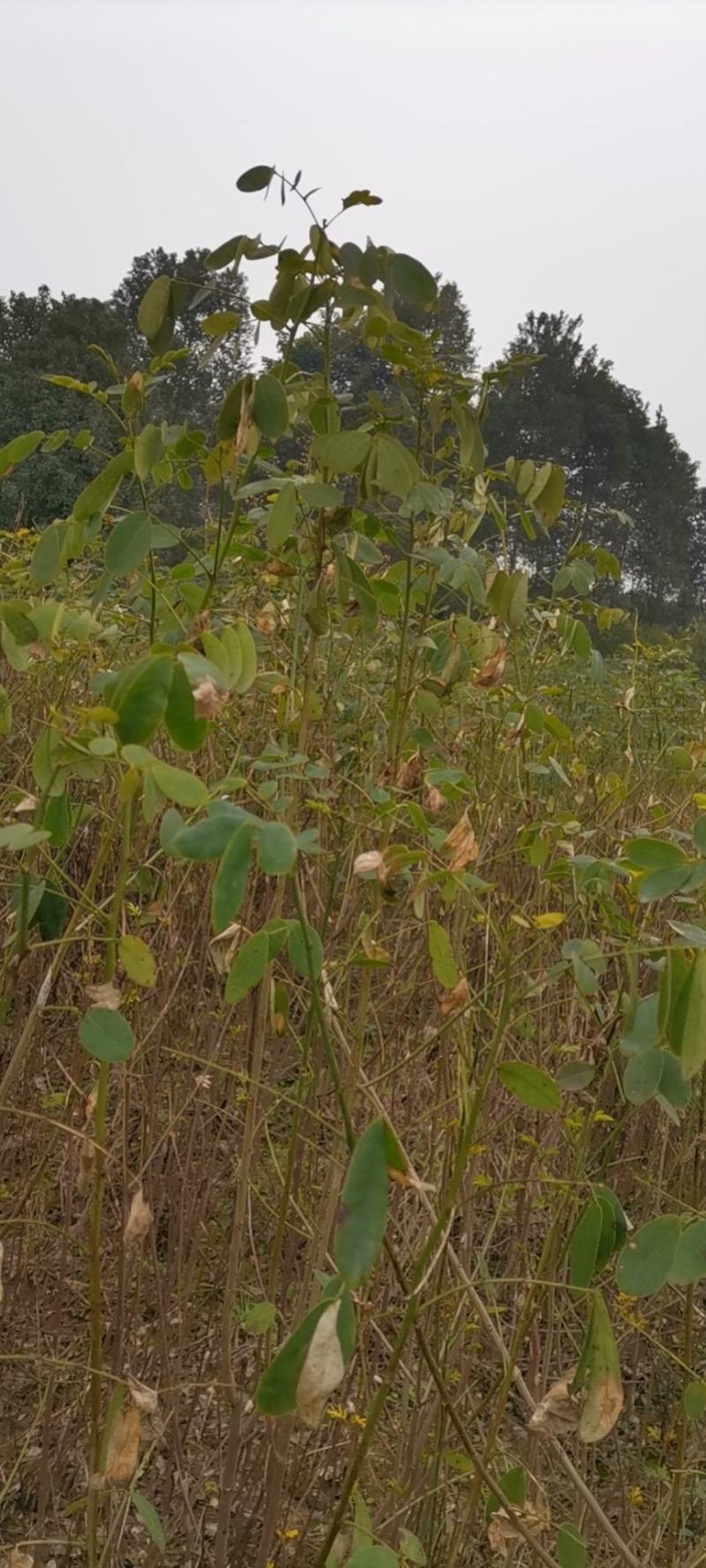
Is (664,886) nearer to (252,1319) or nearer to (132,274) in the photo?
(252,1319)

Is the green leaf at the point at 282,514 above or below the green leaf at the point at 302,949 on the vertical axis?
above

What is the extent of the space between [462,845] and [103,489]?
1.70ft

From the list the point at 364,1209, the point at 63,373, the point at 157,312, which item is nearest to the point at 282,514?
the point at 157,312

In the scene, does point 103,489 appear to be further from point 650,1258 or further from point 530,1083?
point 650,1258

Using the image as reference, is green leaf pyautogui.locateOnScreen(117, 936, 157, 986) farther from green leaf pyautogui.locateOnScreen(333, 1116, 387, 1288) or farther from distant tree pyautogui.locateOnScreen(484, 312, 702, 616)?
distant tree pyautogui.locateOnScreen(484, 312, 702, 616)

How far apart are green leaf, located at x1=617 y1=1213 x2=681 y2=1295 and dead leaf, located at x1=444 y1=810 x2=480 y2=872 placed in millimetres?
317

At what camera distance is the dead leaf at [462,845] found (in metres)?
0.93

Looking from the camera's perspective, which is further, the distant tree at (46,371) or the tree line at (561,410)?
the tree line at (561,410)

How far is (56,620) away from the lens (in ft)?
3.70

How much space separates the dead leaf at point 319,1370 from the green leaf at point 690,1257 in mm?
355

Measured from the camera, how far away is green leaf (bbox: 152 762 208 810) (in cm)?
71

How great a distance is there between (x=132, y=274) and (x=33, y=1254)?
29.1 m

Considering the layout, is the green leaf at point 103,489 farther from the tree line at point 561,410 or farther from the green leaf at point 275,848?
the tree line at point 561,410

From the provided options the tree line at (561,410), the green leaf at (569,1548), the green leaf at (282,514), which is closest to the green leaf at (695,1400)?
the green leaf at (569,1548)
